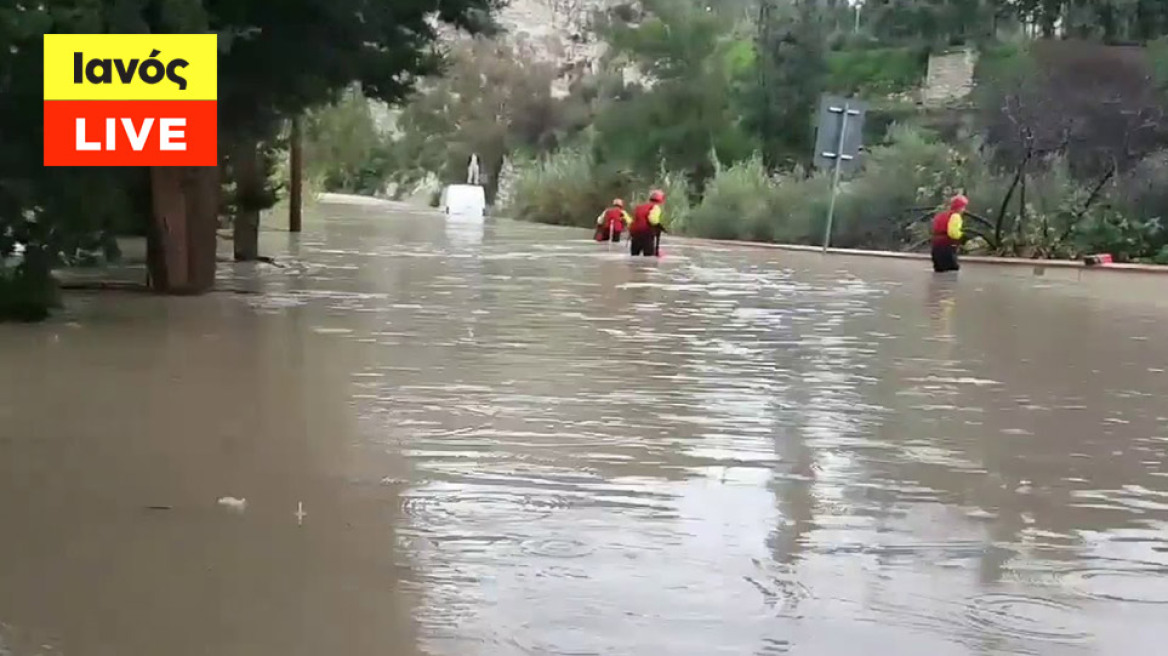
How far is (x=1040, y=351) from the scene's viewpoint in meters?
13.8

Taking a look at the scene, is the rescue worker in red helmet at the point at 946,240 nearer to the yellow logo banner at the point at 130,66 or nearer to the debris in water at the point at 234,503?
the yellow logo banner at the point at 130,66

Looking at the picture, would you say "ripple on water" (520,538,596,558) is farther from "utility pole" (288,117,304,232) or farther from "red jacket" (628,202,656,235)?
"red jacket" (628,202,656,235)

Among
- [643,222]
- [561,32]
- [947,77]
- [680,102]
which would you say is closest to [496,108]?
[561,32]

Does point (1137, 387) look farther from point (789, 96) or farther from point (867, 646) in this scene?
point (789, 96)

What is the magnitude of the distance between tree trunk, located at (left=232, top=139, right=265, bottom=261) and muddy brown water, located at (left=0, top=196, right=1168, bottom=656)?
7.28m

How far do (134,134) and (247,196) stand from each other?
316 inches

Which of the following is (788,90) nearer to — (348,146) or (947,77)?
(947,77)

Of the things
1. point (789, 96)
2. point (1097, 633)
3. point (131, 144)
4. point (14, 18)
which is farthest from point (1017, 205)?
point (1097, 633)

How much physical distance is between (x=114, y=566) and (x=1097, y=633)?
351 centimetres

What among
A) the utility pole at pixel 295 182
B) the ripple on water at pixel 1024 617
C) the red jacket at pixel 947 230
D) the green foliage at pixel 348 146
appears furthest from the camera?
the green foliage at pixel 348 146

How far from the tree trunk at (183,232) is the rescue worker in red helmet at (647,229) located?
12645 mm

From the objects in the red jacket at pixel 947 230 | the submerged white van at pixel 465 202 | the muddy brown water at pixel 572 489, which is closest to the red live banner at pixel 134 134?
the muddy brown water at pixel 572 489

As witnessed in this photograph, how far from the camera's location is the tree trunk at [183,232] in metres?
16.6

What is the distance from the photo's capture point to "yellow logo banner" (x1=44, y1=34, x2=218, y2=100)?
41.9ft
